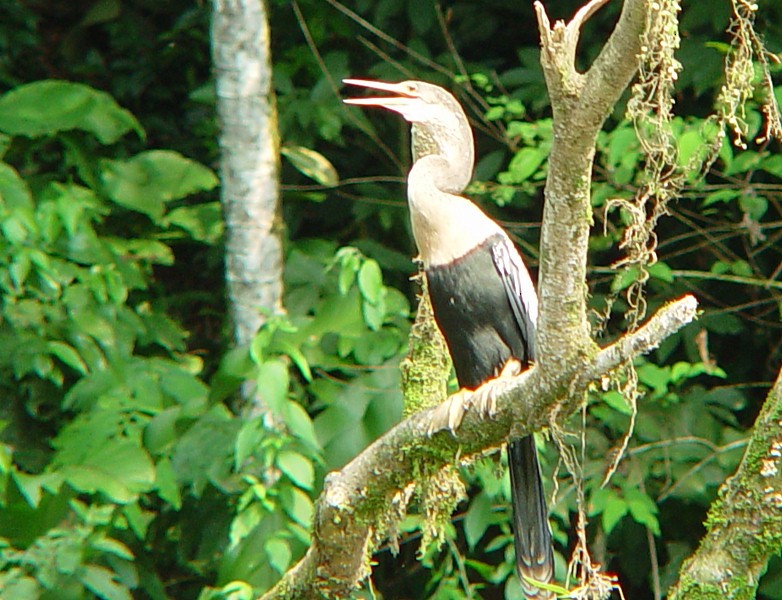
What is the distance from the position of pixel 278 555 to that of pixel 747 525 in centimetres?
123

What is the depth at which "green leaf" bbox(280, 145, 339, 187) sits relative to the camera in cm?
374

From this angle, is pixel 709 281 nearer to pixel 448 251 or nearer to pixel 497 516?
pixel 497 516

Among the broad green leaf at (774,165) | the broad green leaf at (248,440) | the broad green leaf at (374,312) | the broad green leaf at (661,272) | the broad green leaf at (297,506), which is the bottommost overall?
the broad green leaf at (297,506)

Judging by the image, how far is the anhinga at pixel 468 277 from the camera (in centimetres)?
233

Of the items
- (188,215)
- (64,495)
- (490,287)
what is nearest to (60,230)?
(188,215)

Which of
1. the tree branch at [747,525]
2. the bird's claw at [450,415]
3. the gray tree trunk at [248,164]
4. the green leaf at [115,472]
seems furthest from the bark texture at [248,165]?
the tree branch at [747,525]

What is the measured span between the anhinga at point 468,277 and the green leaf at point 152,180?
1.56 m

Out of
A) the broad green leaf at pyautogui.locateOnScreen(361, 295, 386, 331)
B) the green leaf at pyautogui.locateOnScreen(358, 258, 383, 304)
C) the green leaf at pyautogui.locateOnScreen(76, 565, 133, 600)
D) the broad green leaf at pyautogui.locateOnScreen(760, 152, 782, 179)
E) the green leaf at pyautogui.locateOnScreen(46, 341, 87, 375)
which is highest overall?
the broad green leaf at pyautogui.locateOnScreen(760, 152, 782, 179)

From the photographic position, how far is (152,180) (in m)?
3.92

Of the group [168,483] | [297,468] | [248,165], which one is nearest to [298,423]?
[297,468]

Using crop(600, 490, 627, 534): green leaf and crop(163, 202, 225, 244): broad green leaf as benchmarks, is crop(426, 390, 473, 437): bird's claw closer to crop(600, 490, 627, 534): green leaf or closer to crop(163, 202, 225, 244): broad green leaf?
crop(600, 490, 627, 534): green leaf

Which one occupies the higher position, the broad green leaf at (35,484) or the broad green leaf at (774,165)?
the broad green leaf at (774,165)

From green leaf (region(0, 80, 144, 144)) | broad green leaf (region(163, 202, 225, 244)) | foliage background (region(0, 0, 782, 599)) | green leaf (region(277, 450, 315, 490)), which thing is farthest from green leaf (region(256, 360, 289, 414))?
green leaf (region(0, 80, 144, 144))

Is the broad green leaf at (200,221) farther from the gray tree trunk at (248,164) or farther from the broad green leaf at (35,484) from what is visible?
the broad green leaf at (35,484)
